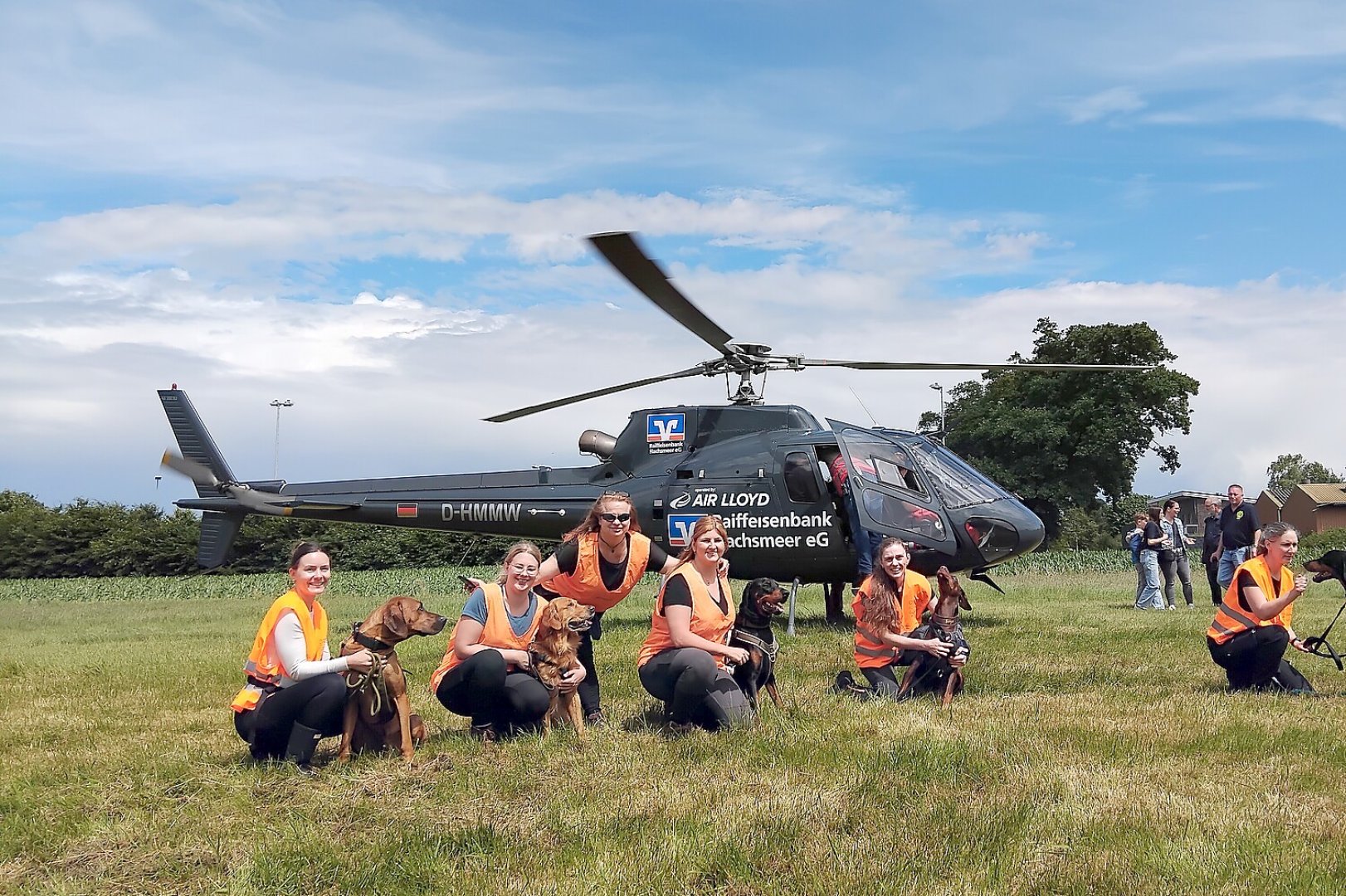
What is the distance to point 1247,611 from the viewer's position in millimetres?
7352

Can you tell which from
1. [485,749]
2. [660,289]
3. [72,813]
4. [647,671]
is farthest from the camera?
[660,289]

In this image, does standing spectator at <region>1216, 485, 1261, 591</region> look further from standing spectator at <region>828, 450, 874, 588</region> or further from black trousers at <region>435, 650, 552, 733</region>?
black trousers at <region>435, 650, 552, 733</region>

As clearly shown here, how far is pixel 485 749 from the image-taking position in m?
5.76

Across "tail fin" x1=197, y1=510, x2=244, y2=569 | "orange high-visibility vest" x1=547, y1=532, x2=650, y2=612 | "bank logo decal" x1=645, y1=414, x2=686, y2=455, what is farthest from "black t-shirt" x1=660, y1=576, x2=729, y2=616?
"tail fin" x1=197, y1=510, x2=244, y2=569

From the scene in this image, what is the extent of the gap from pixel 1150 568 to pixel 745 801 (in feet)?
40.7

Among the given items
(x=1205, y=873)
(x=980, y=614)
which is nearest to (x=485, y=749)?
(x=1205, y=873)

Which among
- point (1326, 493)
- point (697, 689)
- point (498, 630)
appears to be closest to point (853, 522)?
point (697, 689)

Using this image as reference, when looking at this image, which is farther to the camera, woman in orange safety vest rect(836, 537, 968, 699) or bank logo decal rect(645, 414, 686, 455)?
bank logo decal rect(645, 414, 686, 455)

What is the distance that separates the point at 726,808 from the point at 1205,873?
181cm

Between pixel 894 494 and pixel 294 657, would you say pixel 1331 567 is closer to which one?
pixel 894 494

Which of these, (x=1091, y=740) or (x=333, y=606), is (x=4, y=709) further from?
(x=333, y=606)

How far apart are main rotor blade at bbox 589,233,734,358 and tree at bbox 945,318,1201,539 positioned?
36022 mm

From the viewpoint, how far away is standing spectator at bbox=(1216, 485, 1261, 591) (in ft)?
45.4

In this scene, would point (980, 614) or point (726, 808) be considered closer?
point (726, 808)
